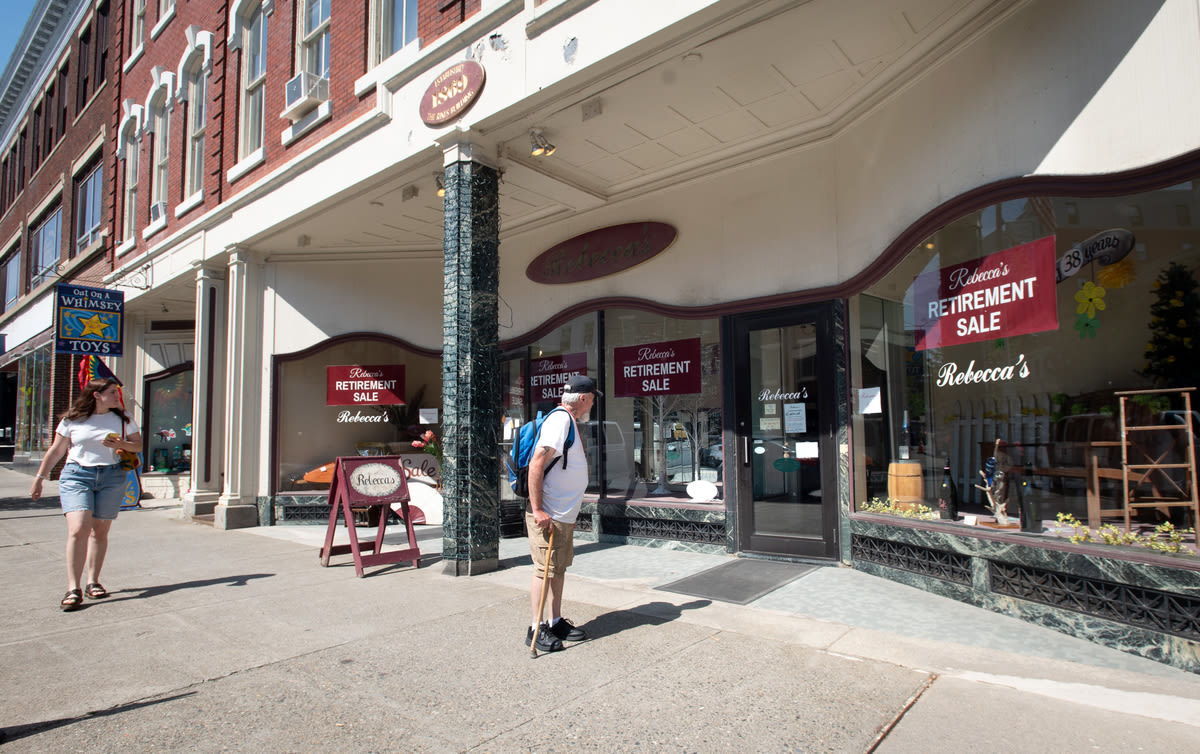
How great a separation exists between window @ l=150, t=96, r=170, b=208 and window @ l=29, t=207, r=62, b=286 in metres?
8.11

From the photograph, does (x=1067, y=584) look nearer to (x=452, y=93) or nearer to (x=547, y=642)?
(x=547, y=642)

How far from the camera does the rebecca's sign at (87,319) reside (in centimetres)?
1291

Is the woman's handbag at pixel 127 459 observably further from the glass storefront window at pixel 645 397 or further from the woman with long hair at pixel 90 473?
the glass storefront window at pixel 645 397

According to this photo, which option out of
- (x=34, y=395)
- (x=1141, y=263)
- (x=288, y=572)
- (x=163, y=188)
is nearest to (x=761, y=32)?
(x=1141, y=263)

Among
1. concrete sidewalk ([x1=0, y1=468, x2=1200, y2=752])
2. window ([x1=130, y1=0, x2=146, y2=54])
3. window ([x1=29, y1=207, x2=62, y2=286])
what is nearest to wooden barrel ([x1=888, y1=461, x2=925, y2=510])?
concrete sidewalk ([x1=0, y1=468, x2=1200, y2=752])

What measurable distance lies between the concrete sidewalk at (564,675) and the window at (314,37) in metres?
7.29

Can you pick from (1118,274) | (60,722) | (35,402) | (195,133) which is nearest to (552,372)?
(1118,274)

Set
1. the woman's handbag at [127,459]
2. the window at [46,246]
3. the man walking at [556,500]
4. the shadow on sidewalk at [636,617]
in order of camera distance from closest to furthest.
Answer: the man walking at [556,500], the shadow on sidewalk at [636,617], the woman's handbag at [127,459], the window at [46,246]

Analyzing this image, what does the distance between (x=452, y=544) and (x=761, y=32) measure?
5.12 m

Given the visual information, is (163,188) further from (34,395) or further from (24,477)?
(24,477)

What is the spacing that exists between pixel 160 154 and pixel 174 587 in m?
11.0

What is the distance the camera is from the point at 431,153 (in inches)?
292

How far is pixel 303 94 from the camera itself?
9516mm

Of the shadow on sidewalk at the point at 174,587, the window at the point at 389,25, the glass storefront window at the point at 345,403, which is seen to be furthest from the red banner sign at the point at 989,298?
the glass storefront window at the point at 345,403
